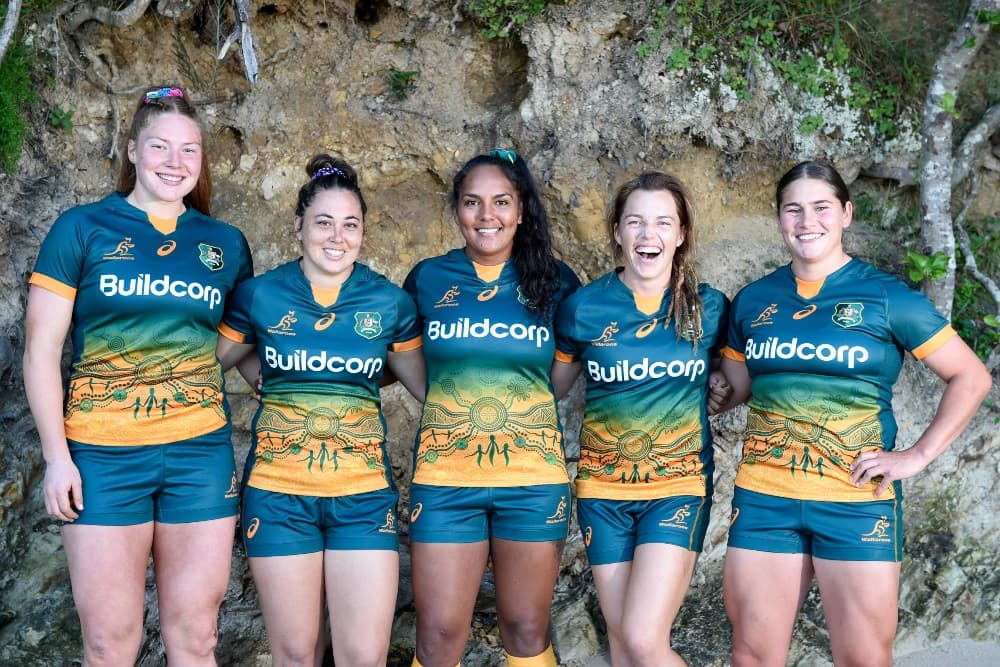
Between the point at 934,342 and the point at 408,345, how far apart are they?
1.92 meters

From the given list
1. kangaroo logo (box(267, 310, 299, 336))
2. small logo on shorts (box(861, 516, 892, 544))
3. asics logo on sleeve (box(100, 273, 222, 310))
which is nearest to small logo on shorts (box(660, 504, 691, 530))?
small logo on shorts (box(861, 516, 892, 544))

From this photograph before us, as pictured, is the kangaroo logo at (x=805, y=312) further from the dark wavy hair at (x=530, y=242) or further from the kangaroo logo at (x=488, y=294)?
the kangaroo logo at (x=488, y=294)

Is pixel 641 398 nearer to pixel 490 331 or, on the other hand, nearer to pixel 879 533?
pixel 490 331

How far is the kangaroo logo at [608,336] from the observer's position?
3619mm

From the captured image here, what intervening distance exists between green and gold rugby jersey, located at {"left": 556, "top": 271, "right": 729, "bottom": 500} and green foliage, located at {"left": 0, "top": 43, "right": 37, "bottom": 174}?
2.86 meters

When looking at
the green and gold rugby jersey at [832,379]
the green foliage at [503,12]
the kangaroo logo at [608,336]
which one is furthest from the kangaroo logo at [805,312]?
the green foliage at [503,12]

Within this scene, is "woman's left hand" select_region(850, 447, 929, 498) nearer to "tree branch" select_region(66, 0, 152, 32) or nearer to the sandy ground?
the sandy ground

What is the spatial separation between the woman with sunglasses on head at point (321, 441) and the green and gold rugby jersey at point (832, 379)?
1370 mm

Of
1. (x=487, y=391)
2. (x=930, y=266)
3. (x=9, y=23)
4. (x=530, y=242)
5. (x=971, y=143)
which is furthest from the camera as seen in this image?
(x=971, y=143)

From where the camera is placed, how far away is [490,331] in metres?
3.66

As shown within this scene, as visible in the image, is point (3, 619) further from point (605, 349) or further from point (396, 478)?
point (605, 349)

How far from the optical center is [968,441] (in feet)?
16.2

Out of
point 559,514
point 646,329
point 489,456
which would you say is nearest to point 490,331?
point 489,456

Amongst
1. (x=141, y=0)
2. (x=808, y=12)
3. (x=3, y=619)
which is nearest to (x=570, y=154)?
(x=808, y=12)
